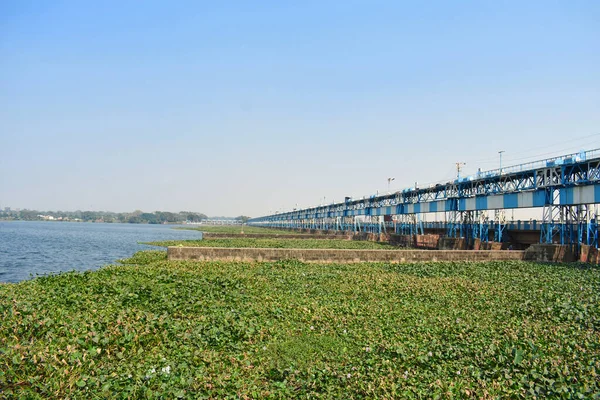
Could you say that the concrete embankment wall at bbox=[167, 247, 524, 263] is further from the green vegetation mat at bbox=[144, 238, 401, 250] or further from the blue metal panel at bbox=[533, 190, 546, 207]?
the green vegetation mat at bbox=[144, 238, 401, 250]

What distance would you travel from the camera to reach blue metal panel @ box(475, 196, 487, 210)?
4438 cm

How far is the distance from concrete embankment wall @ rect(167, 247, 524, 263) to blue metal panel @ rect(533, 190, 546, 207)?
8.04m

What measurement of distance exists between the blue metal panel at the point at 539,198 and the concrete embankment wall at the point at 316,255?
804 cm

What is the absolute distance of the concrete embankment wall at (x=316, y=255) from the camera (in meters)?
29.2

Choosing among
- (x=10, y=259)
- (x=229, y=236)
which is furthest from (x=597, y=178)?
(x=229, y=236)

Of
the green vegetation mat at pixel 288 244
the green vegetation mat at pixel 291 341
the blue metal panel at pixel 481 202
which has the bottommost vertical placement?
the green vegetation mat at pixel 288 244

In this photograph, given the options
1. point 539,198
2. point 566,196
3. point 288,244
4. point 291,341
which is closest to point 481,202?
point 539,198

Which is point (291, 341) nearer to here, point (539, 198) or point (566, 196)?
point (566, 196)

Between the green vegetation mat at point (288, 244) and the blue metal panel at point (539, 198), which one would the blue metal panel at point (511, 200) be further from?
the green vegetation mat at point (288, 244)

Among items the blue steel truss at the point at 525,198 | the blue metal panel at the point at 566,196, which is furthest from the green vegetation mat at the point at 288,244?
the blue metal panel at the point at 566,196

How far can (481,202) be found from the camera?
45.1m

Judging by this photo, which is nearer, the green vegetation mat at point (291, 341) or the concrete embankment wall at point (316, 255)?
the green vegetation mat at point (291, 341)

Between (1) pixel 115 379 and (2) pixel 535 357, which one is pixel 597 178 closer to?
(2) pixel 535 357

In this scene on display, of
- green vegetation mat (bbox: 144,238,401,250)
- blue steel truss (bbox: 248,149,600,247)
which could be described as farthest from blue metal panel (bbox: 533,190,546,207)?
green vegetation mat (bbox: 144,238,401,250)
